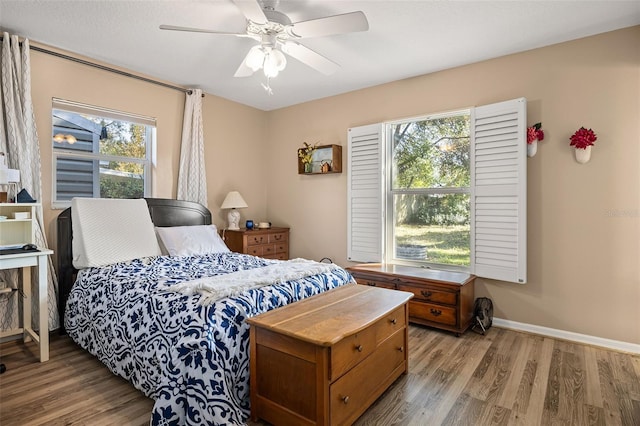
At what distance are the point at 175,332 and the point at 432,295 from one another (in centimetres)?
224

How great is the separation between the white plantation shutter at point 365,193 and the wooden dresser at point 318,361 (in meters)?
1.97

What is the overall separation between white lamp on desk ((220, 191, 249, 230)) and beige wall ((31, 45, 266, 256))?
0.18 meters

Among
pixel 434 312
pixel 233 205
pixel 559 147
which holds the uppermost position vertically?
pixel 559 147

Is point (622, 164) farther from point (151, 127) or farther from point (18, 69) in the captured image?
point (18, 69)

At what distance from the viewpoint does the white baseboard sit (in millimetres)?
2697

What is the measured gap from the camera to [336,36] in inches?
111

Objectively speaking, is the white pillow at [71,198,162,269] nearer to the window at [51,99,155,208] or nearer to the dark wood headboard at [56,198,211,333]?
the dark wood headboard at [56,198,211,333]

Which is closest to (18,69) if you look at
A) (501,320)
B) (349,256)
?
(349,256)

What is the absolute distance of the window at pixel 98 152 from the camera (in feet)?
10.5

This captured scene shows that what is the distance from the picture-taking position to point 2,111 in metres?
2.74

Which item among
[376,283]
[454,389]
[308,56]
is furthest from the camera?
[376,283]

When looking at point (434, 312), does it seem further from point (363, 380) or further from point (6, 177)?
point (6, 177)

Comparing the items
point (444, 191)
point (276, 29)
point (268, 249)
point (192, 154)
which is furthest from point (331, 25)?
point (268, 249)

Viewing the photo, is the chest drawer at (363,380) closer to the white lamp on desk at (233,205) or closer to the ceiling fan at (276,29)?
the ceiling fan at (276,29)
